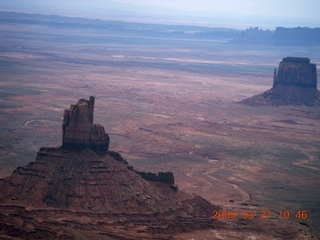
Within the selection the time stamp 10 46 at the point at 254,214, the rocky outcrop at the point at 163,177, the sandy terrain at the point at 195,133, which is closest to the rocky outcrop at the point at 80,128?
the rocky outcrop at the point at 163,177

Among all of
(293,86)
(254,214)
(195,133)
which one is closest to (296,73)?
(293,86)

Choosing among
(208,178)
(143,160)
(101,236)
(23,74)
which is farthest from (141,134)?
(23,74)

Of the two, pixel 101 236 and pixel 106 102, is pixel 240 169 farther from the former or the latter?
pixel 106 102

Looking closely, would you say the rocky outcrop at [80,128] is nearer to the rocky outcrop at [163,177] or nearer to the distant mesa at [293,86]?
the rocky outcrop at [163,177]

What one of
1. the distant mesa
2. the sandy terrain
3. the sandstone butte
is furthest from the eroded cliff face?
the sandstone butte

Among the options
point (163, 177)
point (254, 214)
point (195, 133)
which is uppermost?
point (163, 177)

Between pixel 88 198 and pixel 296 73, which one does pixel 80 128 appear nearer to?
pixel 88 198

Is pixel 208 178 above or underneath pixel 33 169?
underneath

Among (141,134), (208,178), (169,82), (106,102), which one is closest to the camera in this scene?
(208,178)
